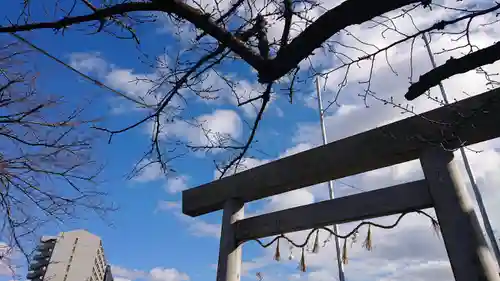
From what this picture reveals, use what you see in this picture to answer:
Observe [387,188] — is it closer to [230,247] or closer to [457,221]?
[457,221]

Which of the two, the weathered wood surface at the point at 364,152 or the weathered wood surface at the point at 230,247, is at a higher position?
the weathered wood surface at the point at 364,152

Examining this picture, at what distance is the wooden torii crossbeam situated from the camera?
1.43 metres

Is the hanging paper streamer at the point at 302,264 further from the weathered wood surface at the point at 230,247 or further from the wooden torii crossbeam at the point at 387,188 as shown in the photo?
the weathered wood surface at the point at 230,247

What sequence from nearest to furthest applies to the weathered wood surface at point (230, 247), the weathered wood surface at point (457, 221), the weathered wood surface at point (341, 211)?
1. the weathered wood surface at point (457, 221)
2. the weathered wood surface at point (341, 211)
3. the weathered wood surface at point (230, 247)

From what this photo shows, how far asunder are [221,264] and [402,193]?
3.74 feet

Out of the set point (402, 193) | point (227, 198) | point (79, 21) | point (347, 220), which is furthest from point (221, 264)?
point (79, 21)

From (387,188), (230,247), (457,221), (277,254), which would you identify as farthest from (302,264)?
(457,221)

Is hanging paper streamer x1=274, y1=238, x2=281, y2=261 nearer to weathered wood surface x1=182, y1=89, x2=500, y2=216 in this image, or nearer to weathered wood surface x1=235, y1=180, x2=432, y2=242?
weathered wood surface x1=235, y1=180, x2=432, y2=242

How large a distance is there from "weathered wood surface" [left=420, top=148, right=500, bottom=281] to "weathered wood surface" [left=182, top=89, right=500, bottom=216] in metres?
0.10

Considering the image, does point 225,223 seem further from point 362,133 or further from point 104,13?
point 104,13

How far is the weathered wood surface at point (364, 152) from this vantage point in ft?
4.90

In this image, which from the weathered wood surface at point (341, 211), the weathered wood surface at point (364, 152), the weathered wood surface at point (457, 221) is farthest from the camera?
the weathered wood surface at point (341, 211)

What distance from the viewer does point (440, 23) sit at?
1.08 metres

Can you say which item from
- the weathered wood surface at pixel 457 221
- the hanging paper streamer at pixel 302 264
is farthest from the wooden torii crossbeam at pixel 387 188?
the hanging paper streamer at pixel 302 264
